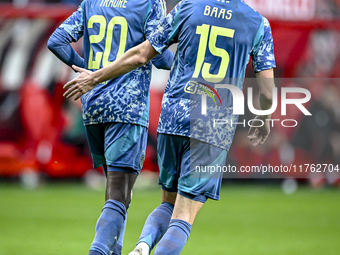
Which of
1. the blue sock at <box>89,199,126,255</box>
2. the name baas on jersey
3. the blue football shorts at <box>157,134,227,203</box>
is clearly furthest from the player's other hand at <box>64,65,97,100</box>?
the blue sock at <box>89,199,126,255</box>

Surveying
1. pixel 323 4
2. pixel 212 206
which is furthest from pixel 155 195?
pixel 323 4

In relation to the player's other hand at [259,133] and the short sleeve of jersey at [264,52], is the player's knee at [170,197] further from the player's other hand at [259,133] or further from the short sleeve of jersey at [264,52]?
the short sleeve of jersey at [264,52]

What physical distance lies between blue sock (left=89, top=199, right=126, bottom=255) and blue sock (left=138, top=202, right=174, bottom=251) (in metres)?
0.20

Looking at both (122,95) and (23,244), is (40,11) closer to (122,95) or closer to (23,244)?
(23,244)

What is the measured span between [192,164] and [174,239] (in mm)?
492

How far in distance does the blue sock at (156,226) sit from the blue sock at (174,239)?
260 millimetres

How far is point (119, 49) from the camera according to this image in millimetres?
3795

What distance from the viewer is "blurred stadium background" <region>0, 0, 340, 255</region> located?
9875mm

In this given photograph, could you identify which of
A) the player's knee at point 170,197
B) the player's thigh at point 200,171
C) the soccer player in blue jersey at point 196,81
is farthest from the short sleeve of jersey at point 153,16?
the player's knee at point 170,197

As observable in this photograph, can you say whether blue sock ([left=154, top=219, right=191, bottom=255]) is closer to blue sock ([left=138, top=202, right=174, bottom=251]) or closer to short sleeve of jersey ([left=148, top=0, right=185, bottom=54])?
blue sock ([left=138, top=202, right=174, bottom=251])

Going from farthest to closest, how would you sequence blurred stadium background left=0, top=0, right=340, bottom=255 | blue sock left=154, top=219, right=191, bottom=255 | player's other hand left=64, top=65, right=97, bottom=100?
blurred stadium background left=0, top=0, right=340, bottom=255, player's other hand left=64, top=65, right=97, bottom=100, blue sock left=154, top=219, right=191, bottom=255

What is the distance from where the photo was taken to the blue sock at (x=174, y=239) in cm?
315

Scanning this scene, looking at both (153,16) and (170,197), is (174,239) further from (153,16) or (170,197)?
(153,16)

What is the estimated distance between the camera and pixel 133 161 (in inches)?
148
